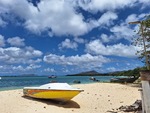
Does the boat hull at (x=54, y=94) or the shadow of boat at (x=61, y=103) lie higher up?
the boat hull at (x=54, y=94)

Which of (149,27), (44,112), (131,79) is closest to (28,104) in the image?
(44,112)

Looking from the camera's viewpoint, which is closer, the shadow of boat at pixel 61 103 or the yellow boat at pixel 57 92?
the yellow boat at pixel 57 92

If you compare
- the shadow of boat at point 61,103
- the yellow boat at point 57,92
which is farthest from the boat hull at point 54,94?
the shadow of boat at point 61,103

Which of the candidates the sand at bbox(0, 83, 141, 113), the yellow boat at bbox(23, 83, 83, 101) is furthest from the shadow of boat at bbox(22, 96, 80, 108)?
the yellow boat at bbox(23, 83, 83, 101)

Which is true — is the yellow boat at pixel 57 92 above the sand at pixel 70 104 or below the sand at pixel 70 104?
above

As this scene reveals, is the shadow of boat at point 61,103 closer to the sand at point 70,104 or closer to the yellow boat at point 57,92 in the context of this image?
the sand at point 70,104

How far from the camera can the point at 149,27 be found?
28.8 meters

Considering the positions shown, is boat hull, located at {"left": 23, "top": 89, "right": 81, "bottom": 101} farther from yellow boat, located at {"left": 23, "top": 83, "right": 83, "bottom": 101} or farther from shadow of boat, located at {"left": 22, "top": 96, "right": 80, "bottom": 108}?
shadow of boat, located at {"left": 22, "top": 96, "right": 80, "bottom": 108}

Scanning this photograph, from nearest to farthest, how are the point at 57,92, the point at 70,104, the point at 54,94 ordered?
the point at 57,92, the point at 54,94, the point at 70,104

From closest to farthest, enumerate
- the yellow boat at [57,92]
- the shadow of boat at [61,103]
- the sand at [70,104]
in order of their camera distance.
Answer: the sand at [70,104] → the yellow boat at [57,92] → the shadow of boat at [61,103]

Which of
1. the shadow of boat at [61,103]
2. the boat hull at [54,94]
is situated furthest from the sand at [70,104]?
the boat hull at [54,94]

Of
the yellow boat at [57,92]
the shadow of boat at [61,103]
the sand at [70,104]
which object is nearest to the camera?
the sand at [70,104]

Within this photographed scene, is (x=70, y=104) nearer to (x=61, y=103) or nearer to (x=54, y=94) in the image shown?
(x=61, y=103)

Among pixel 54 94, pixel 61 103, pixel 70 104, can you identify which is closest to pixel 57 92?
pixel 54 94
